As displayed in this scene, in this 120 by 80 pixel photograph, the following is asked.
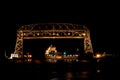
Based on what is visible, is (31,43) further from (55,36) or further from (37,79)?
(37,79)

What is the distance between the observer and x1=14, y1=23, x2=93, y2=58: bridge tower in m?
46.5

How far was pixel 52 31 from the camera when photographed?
46406 mm

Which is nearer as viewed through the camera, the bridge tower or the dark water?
the dark water

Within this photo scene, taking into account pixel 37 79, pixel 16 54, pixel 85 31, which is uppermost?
pixel 85 31

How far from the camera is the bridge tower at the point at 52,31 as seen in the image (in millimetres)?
46472

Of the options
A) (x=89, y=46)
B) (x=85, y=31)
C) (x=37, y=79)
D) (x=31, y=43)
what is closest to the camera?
(x=37, y=79)

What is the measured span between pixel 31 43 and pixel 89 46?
39.4 meters

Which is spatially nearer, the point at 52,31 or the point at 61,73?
the point at 61,73

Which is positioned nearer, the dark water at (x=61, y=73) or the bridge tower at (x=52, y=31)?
the dark water at (x=61, y=73)

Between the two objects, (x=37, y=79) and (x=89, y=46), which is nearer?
(x=37, y=79)

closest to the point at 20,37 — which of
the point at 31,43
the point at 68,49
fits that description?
the point at 31,43

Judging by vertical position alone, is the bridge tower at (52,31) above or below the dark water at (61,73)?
above

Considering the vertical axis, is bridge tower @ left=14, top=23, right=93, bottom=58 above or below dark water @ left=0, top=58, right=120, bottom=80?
above

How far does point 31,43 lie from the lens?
3403 inches
